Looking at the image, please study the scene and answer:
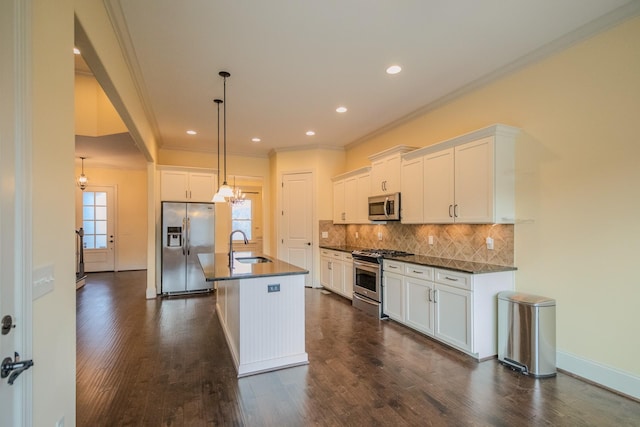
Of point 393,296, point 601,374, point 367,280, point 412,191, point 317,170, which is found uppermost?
point 317,170

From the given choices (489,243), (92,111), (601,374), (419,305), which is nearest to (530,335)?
(601,374)

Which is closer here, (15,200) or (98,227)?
(15,200)

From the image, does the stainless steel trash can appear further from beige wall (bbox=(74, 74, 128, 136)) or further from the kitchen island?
beige wall (bbox=(74, 74, 128, 136))

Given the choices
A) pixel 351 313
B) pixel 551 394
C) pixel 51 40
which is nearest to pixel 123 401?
pixel 51 40

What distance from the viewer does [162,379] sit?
9.05ft

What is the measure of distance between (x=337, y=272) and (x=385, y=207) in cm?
175

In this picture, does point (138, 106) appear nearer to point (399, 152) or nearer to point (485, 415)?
point (399, 152)

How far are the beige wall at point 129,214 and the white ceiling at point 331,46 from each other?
517 centimetres

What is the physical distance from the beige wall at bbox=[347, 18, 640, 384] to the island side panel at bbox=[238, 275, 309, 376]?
7.78 feet

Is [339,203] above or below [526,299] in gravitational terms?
above

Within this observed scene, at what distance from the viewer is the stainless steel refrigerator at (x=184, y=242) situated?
5809 mm

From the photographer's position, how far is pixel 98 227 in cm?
851

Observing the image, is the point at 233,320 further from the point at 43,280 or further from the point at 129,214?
the point at 129,214

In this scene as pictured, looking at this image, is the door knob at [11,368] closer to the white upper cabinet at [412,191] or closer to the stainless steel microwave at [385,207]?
the white upper cabinet at [412,191]
